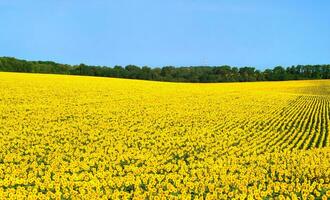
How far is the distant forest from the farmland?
53706 mm

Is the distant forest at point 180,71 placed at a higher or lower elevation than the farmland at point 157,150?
higher

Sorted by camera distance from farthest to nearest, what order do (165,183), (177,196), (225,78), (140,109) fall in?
(225,78) → (140,109) → (165,183) → (177,196)

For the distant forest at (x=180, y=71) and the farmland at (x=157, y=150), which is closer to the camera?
the farmland at (x=157, y=150)

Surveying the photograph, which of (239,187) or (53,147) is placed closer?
(239,187)

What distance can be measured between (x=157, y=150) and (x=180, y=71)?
87924 mm

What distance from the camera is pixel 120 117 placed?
27.8m

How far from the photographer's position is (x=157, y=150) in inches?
714

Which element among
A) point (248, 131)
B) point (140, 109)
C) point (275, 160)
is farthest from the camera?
point (140, 109)

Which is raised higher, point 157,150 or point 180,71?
point 180,71

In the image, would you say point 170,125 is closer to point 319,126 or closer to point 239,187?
point 319,126

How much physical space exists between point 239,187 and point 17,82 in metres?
41.2

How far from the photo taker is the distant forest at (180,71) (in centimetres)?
8925

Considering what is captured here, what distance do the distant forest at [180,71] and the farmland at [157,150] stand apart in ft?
176

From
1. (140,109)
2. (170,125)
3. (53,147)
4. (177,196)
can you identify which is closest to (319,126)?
(170,125)
